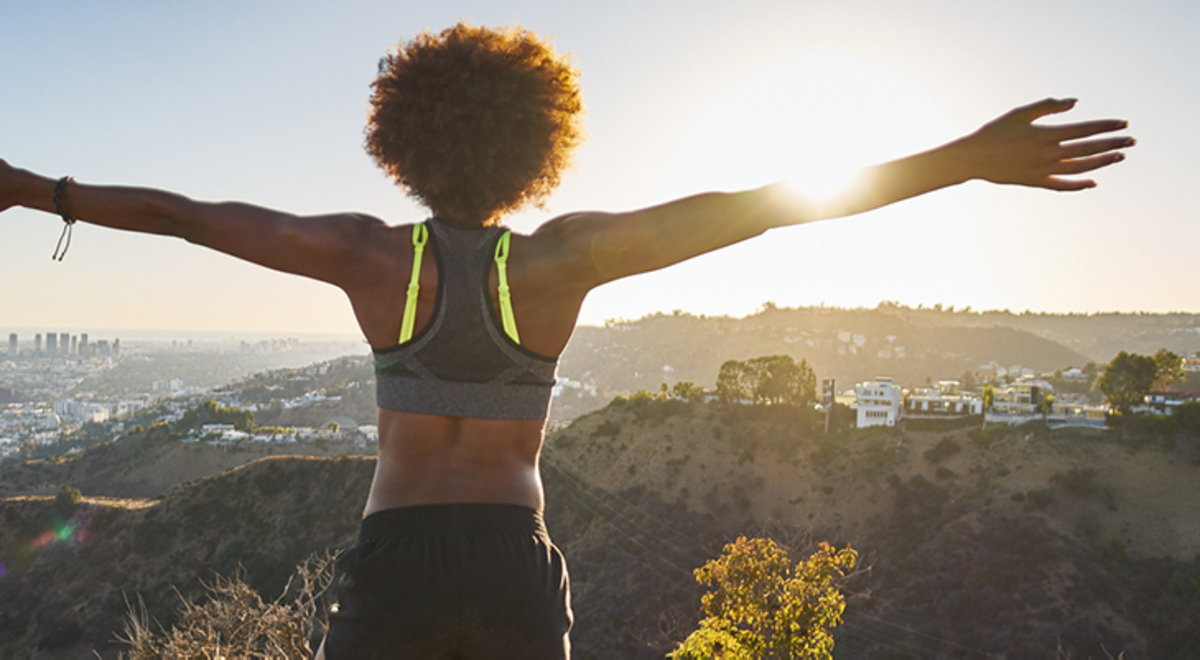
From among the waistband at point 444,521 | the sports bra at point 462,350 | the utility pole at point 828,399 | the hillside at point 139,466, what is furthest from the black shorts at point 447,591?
the hillside at point 139,466

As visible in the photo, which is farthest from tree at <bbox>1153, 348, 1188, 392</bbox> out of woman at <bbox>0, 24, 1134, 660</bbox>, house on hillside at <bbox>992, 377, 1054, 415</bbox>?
woman at <bbox>0, 24, 1134, 660</bbox>

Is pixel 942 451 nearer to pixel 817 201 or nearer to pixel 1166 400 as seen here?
pixel 1166 400

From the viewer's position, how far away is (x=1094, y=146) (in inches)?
47.7

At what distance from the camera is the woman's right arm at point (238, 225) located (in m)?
1.25

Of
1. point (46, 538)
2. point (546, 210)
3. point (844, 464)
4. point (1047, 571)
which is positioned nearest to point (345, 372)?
point (46, 538)

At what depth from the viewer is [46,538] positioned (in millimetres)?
32906

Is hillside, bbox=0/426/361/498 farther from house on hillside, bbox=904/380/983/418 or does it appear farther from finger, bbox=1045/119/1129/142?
finger, bbox=1045/119/1129/142

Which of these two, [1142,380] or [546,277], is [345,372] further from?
[546,277]

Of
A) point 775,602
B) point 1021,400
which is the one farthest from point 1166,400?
point 775,602

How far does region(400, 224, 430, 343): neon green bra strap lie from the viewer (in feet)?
3.96

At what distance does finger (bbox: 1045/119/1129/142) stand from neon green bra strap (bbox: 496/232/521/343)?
968mm

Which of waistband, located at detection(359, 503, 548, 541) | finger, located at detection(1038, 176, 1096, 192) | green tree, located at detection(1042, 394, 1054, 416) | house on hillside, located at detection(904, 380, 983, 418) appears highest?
finger, located at detection(1038, 176, 1096, 192)

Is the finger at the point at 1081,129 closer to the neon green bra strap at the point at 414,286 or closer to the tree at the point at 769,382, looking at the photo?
the neon green bra strap at the point at 414,286

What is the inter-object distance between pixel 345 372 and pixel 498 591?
321 ft
